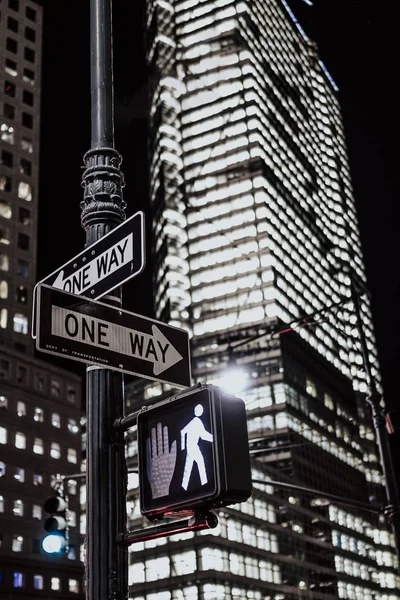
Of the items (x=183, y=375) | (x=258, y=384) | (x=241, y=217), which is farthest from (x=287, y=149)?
(x=183, y=375)

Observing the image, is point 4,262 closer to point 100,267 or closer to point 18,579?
point 18,579

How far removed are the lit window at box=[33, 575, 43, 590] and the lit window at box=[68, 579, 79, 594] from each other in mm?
5567

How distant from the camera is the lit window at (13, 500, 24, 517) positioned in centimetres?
9119

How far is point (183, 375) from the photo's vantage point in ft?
19.3

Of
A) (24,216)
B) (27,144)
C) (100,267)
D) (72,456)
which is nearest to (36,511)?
(72,456)

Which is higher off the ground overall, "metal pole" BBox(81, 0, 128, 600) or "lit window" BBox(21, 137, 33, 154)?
"lit window" BBox(21, 137, 33, 154)

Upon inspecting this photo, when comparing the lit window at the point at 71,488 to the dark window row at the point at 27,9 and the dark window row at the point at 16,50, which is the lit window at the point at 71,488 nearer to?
the dark window row at the point at 16,50

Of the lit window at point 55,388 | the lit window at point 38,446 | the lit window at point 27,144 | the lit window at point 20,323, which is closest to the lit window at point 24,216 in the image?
the lit window at point 27,144

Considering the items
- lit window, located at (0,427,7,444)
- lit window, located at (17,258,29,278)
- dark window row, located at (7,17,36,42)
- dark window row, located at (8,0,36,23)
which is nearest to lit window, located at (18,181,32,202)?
lit window, located at (17,258,29,278)

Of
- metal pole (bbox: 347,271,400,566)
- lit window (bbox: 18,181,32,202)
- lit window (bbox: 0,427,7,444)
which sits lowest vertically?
metal pole (bbox: 347,271,400,566)

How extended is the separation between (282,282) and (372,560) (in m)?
53.3

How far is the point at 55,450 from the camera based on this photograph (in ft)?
334

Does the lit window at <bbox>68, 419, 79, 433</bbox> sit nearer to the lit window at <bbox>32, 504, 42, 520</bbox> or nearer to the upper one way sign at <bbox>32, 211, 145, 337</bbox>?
the lit window at <bbox>32, 504, 42, 520</bbox>

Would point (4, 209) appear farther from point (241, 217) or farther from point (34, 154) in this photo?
point (241, 217)
